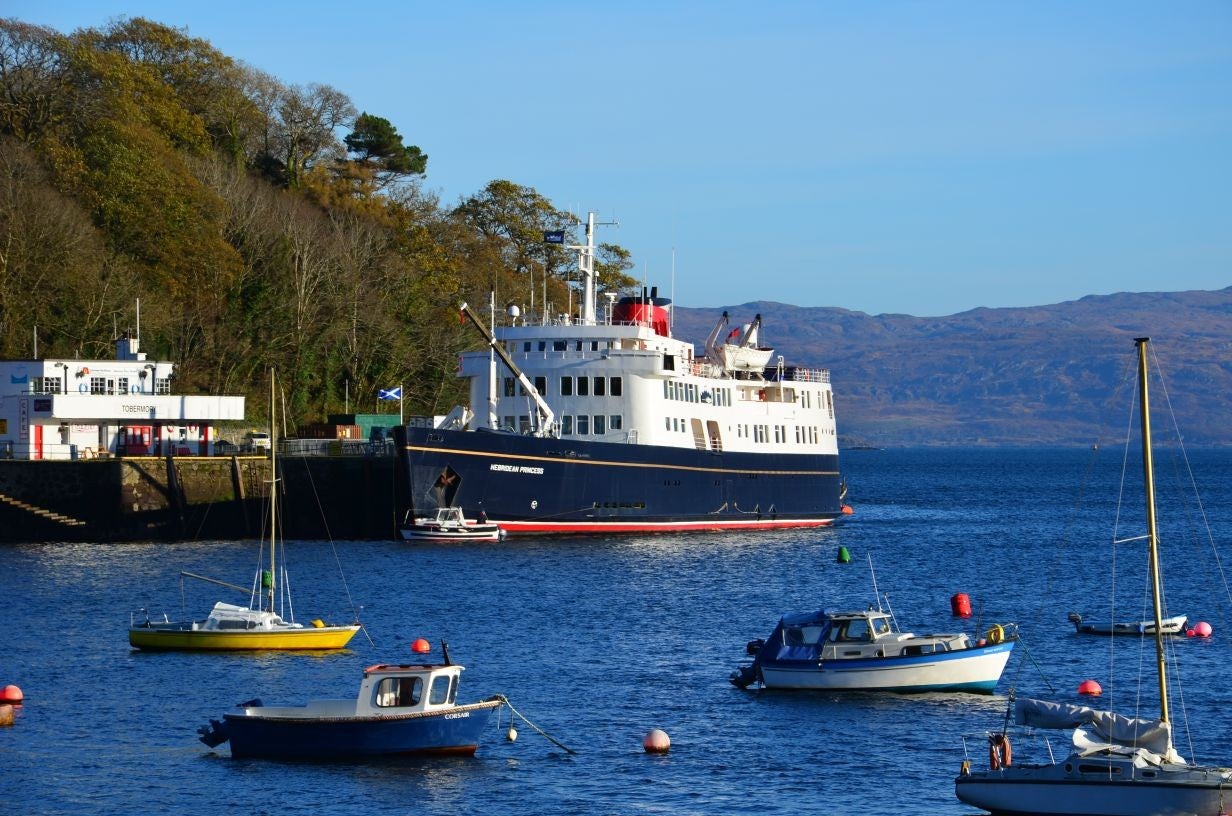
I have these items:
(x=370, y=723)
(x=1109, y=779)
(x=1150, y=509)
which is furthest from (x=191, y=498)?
(x=1109, y=779)

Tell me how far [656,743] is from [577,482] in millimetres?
37405

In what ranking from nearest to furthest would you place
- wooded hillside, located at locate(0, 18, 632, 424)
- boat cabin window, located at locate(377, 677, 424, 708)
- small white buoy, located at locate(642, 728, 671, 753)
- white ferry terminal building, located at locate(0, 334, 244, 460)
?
boat cabin window, located at locate(377, 677, 424, 708), small white buoy, located at locate(642, 728, 671, 753), white ferry terminal building, located at locate(0, 334, 244, 460), wooded hillside, located at locate(0, 18, 632, 424)

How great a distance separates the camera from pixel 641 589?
5422 centimetres

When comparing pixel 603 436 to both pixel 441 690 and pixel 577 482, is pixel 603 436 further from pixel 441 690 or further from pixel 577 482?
pixel 441 690

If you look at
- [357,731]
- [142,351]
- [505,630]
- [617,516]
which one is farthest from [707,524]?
Answer: [357,731]

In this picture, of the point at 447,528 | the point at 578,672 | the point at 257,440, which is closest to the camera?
the point at 578,672

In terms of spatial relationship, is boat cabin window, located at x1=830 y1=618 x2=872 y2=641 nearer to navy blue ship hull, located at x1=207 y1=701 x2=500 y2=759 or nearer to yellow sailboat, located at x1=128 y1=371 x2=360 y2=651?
navy blue ship hull, located at x1=207 y1=701 x2=500 y2=759

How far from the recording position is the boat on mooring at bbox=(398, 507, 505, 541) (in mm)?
65188

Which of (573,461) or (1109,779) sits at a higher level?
(573,461)

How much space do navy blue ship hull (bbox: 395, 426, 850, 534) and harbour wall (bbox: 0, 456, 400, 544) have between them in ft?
9.66

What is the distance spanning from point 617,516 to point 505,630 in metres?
25.3

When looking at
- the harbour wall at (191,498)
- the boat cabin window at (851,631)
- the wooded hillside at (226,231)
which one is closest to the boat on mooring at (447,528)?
the harbour wall at (191,498)

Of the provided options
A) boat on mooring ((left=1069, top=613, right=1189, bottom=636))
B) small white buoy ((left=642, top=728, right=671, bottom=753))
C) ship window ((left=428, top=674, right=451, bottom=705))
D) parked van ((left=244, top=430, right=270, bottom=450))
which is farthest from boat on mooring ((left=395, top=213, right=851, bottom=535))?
small white buoy ((left=642, top=728, right=671, bottom=753))

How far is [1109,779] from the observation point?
25.1 meters
